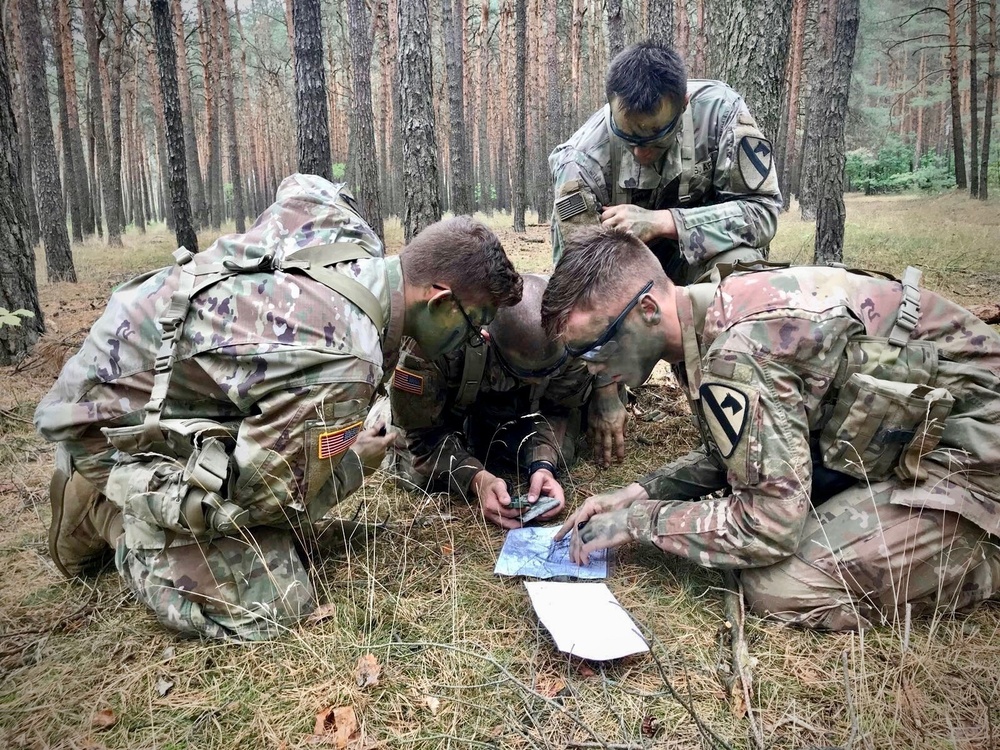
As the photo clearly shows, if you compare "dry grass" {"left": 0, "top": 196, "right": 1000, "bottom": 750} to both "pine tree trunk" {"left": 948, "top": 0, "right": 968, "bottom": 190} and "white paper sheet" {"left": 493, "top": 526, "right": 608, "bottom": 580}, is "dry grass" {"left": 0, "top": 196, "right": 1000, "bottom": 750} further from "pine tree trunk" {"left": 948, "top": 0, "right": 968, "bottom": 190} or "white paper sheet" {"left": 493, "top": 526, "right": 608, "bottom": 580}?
"pine tree trunk" {"left": 948, "top": 0, "right": 968, "bottom": 190}

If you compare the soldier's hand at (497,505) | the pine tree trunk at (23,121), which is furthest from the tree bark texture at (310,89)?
the pine tree trunk at (23,121)

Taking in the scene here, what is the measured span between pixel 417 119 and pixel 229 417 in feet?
15.9

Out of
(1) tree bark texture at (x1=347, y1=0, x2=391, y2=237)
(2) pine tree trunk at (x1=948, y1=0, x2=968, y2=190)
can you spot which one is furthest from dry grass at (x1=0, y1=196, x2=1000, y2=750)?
(2) pine tree trunk at (x1=948, y1=0, x2=968, y2=190)

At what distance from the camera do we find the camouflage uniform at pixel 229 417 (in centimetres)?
211

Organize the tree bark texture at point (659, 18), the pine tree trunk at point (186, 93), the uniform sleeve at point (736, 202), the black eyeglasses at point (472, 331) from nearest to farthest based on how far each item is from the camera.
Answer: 1. the black eyeglasses at point (472, 331)
2. the uniform sleeve at point (736, 202)
3. the tree bark texture at point (659, 18)
4. the pine tree trunk at point (186, 93)

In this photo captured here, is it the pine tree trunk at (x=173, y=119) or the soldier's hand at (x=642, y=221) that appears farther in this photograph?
the pine tree trunk at (x=173, y=119)

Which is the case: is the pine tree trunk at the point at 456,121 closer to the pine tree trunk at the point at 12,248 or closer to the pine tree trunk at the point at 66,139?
the pine tree trunk at the point at 12,248

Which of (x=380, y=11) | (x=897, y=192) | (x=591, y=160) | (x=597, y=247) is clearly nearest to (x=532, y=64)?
(x=380, y=11)

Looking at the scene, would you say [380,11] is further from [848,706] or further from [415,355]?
[848,706]

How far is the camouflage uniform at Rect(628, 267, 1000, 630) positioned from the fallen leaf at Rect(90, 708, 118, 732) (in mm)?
1768

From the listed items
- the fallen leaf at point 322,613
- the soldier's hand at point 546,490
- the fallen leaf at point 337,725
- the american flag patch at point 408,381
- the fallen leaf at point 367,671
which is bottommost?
the fallen leaf at point 337,725

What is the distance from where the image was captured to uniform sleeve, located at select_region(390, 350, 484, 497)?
3.13 m

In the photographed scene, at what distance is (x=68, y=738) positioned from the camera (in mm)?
1826

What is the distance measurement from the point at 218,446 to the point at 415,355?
3.72 feet
